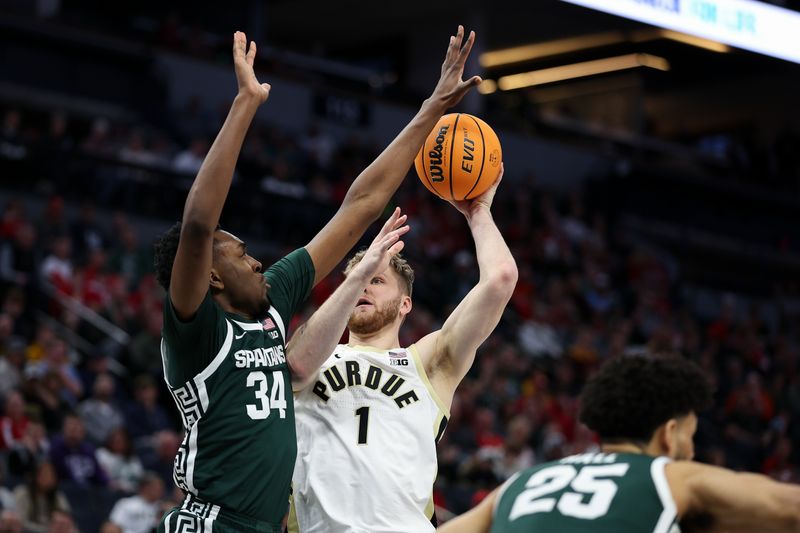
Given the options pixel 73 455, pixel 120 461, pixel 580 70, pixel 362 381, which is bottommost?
pixel 120 461

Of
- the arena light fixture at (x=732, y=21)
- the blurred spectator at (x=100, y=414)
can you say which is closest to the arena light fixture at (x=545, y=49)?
the arena light fixture at (x=732, y=21)

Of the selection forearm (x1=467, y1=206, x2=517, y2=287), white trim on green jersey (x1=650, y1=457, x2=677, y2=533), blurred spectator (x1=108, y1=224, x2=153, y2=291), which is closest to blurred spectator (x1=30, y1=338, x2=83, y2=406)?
blurred spectator (x1=108, y1=224, x2=153, y2=291)

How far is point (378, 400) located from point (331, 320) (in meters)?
0.54

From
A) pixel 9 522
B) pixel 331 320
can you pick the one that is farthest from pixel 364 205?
pixel 9 522

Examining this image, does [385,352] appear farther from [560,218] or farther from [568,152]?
[568,152]

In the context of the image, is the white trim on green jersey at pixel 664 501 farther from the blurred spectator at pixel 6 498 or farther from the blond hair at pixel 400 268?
the blurred spectator at pixel 6 498

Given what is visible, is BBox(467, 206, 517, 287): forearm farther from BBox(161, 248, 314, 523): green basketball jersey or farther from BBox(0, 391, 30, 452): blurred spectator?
BBox(0, 391, 30, 452): blurred spectator

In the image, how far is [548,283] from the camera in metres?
21.1

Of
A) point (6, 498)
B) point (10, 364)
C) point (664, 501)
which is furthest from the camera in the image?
point (10, 364)

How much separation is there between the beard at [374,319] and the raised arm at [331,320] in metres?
0.59

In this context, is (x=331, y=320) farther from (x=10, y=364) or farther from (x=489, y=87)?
(x=489, y=87)

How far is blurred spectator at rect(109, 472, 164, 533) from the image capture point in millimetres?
10758

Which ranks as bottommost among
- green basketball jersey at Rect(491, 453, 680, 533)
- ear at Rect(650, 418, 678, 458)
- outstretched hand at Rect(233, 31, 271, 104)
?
green basketball jersey at Rect(491, 453, 680, 533)

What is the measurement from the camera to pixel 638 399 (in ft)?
12.8
